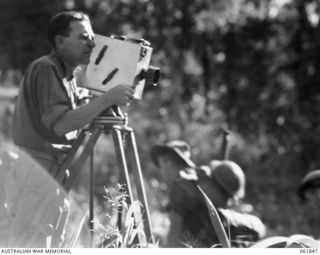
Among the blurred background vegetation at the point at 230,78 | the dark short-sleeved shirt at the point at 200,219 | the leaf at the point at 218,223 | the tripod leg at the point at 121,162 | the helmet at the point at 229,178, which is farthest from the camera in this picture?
the blurred background vegetation at the point at 230,78

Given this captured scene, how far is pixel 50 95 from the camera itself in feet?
11.7

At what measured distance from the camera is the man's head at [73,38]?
3.72m

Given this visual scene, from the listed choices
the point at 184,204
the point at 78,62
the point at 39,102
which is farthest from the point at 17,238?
the point at 184,204

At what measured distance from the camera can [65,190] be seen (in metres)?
3.69

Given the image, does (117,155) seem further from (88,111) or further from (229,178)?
(229,178)

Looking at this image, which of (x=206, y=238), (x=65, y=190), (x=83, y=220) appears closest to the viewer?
(x=83, y=220)

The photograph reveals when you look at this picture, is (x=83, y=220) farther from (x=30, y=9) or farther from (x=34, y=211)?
(x=30, y=9)

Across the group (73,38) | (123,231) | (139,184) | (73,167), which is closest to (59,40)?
(73,38)

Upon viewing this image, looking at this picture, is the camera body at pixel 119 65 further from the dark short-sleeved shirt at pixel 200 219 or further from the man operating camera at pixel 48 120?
the dark short-sleeved shirt at pixel 200 219

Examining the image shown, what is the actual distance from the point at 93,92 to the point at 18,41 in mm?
3678

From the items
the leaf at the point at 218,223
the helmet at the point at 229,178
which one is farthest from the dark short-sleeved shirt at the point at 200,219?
the leaf at the point at 218,223

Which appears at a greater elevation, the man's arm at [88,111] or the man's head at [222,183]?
the man's arm at [88,111]

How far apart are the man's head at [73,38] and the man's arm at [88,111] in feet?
1.01

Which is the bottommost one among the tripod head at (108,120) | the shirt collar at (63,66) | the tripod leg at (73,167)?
the tripod leg at (73,167)
